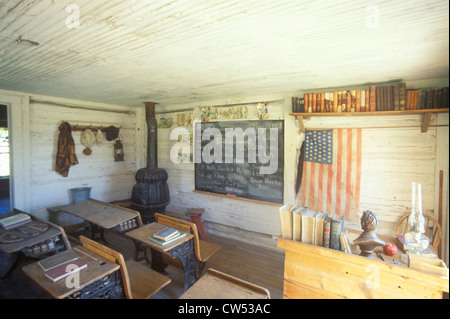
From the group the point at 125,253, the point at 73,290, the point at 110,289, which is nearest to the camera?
the point at 73,290

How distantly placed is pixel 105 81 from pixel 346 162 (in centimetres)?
350

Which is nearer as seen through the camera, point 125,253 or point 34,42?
point 34,42

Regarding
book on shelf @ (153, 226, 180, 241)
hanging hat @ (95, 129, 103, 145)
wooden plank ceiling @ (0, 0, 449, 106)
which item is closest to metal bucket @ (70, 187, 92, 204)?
hanging hat @ (95, 129, 103, 145)

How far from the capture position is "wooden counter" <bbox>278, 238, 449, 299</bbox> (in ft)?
5.16

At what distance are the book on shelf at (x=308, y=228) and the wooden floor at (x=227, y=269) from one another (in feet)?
3.64

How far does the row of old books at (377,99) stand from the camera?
8.74 ft

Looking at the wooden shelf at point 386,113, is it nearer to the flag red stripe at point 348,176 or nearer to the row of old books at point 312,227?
the flag red stripe at point 348,176

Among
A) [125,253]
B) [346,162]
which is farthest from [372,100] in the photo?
[125,253]

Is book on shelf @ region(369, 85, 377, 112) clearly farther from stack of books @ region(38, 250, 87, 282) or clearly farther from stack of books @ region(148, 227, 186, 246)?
stack of books @ region(38, 250, 87, 282)

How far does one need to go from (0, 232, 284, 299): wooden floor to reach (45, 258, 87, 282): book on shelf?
1102 mm

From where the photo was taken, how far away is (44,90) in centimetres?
384

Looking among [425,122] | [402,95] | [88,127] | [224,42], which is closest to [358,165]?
[425,122]

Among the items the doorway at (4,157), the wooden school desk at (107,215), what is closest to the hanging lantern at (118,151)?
the wooden school desk at (107,215)

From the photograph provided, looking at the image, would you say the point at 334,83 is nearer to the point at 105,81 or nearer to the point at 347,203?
the point at 347,203
